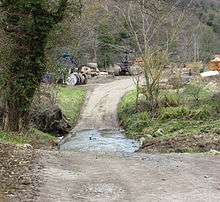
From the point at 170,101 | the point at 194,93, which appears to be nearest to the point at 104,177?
the point at 170,101

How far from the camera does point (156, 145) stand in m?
22.5

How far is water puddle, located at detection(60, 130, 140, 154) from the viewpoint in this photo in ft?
81.0

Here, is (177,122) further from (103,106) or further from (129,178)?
(129,178)

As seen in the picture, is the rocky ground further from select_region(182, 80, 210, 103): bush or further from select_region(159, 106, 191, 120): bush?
select_region(182, 80, 210, 103): bush

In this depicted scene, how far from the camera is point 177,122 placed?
29859 mm

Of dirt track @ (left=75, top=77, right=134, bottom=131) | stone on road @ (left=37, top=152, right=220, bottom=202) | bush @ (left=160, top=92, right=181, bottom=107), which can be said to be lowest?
dirt track @ (left=75, top=77, right=134, bottom=131)

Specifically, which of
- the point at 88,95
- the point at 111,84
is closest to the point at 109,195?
the point at 88,95

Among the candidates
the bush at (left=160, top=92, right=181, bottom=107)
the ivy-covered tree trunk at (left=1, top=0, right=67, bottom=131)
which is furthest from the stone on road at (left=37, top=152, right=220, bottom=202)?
the bush at (left=160, top=92, right=181, bottom=107)

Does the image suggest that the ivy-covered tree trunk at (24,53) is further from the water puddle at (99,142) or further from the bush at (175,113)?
the bush at (175,113)

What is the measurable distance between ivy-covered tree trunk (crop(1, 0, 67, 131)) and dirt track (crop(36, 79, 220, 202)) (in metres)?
7.45

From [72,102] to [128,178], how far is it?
102ft

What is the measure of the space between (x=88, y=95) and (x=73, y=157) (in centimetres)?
3362

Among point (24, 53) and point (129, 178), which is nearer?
point (129, 178)

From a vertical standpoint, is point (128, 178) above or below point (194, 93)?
above
